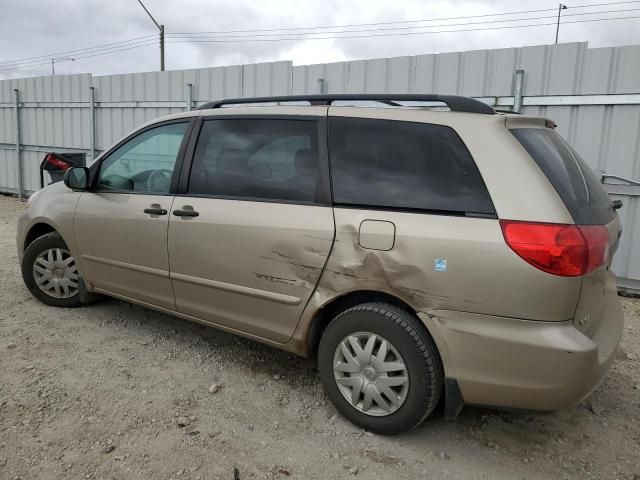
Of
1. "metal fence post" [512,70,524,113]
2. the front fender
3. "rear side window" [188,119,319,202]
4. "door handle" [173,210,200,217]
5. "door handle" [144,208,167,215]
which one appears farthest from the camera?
"metal fence post" [512,70,524,113]

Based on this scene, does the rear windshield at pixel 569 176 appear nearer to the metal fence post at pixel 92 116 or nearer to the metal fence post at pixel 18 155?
the metal fence post at pixel 92 116

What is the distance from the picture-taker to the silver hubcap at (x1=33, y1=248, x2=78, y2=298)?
434 centimetres

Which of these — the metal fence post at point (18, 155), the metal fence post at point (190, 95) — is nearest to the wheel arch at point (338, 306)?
the metal fence post at point (190, 95)

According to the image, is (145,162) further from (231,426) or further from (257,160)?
(231,426)

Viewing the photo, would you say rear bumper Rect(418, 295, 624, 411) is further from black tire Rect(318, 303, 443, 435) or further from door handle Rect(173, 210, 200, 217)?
door handle Rect(173, 210, 200, 217)

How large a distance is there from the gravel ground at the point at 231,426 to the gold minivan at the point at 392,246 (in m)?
0.27

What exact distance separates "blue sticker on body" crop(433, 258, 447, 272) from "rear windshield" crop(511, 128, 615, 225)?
588 mm

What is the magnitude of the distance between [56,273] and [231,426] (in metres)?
2.44

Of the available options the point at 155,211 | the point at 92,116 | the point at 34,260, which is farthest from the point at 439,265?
the point at 92,116

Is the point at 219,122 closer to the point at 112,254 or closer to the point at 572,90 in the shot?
the point at 112,254

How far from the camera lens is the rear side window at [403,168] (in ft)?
8.05

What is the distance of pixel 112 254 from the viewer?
12.5 feet

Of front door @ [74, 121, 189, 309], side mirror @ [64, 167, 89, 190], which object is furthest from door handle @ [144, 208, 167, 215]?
side mirror @ [64, 167, 89, 190]

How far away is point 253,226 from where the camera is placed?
2996mm
